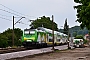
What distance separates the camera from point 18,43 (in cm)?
6969

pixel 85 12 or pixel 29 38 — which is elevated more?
pixel 85 12

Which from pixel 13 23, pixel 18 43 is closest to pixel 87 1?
pixel 13 23

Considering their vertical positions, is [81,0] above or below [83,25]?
above

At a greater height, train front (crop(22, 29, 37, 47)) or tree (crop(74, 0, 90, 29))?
tree (crop(74, 0, 90, 29))

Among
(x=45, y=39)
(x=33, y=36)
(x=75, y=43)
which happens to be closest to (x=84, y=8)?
(x=33, y=36)

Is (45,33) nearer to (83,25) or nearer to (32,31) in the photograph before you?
(32,31)

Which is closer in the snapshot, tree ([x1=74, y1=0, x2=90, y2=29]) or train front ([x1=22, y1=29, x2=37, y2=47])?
tree ([x1=74, y1=0, x2=90, y2=29])

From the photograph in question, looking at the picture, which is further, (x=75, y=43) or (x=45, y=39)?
(x=75, y=43)

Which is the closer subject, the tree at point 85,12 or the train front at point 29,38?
the tree at point 85,12

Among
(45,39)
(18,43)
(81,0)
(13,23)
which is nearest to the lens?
(81,0)

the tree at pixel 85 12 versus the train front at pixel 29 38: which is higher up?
the tree at pixel 85 12

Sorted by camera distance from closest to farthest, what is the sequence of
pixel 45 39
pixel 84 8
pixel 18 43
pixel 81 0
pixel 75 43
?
pixel 84 8 → pixel 81 0 → pixel 45 39 → pixel 18 43 → pixel 75 43

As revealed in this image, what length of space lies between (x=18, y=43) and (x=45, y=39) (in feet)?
52.3

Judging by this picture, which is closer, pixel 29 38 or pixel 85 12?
pixel 85 12
